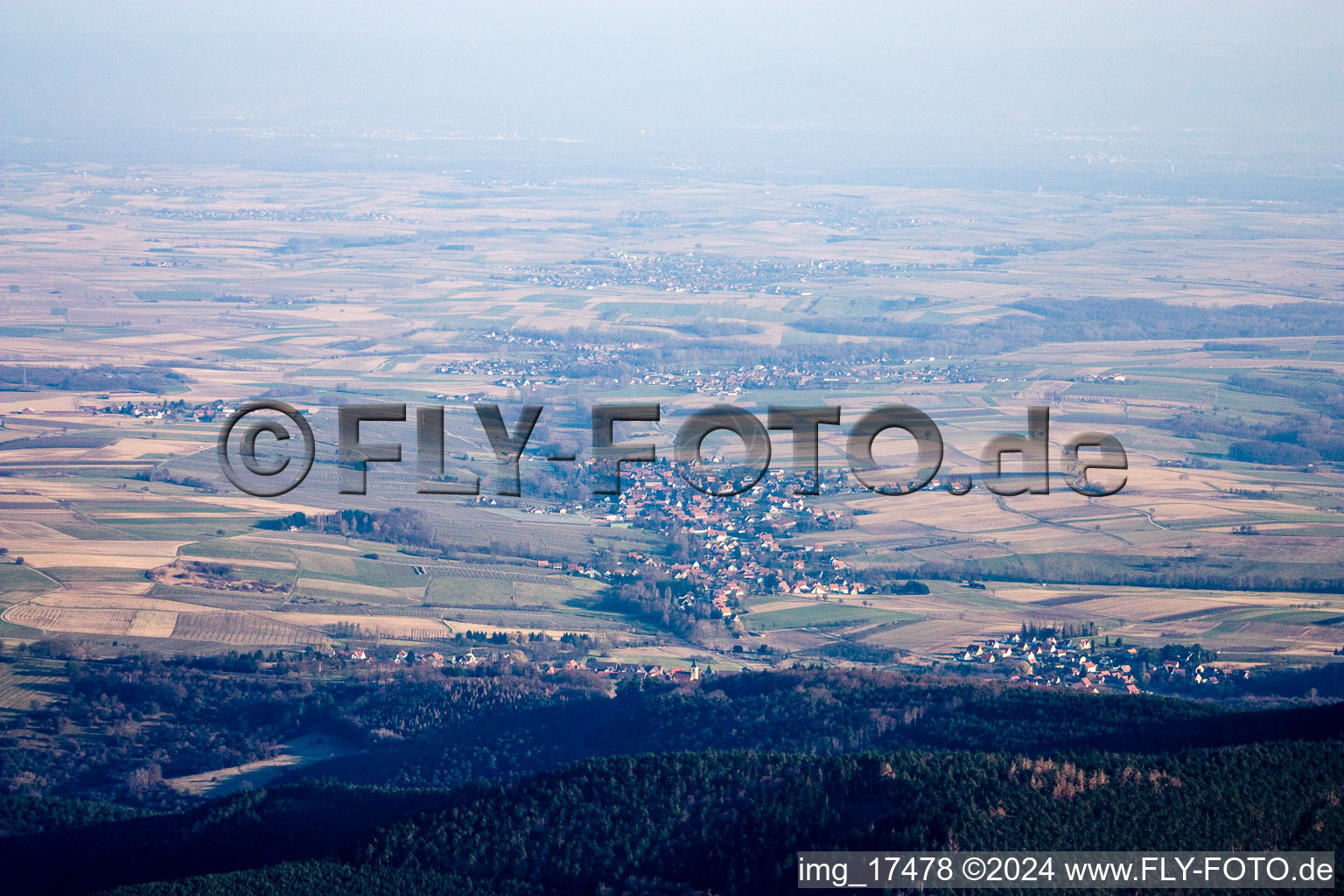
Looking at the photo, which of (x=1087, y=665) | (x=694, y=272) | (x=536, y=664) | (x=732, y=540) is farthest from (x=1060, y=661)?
(x=694, y=272)

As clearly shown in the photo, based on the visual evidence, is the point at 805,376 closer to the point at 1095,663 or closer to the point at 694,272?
the point at 1095,663

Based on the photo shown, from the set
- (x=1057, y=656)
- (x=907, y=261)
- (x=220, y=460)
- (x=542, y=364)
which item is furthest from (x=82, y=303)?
(x=1057, y=656)

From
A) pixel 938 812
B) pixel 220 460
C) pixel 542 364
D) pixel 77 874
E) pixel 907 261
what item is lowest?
pixel 77 874

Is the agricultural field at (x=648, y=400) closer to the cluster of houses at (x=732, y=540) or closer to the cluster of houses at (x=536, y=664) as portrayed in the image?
the cluster of houses at (x=732, y=540)

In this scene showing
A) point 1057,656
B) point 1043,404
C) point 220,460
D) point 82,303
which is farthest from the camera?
point 82,303

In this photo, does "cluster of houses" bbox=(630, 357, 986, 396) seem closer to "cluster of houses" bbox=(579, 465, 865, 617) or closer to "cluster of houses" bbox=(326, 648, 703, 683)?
"cluster of houses" bbox=(579, 465, 865, 617)

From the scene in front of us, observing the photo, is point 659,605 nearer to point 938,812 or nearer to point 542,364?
point 938,812

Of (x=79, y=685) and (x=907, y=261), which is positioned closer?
(x=79, y=685)
